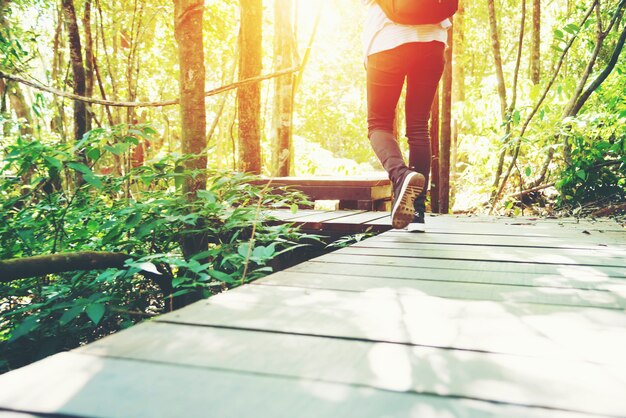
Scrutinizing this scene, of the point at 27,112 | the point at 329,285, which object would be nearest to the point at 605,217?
the point at 329,285

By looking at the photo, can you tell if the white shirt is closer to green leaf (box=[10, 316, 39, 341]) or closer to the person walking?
the person walking

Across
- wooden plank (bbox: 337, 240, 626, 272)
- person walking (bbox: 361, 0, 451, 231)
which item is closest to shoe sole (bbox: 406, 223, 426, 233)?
person walking (bbox: 361, 0, 451, 231)

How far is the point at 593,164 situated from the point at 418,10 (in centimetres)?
279

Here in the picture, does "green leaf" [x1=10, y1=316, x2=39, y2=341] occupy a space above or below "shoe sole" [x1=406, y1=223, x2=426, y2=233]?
below

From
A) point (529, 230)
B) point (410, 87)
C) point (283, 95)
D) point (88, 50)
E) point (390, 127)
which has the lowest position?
point (529, 230)

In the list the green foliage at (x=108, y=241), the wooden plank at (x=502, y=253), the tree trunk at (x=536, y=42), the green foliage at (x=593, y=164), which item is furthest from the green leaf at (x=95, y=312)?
the tree trunk at (x=536, y=42)

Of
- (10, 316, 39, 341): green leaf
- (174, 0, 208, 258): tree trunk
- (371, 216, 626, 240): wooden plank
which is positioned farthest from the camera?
(371, 216, 626, 240): wooden plank

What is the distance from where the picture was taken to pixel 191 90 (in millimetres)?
2793

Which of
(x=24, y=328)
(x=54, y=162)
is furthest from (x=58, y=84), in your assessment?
(x=24, y=328)

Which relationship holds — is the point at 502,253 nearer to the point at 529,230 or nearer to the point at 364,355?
the point at 529,230

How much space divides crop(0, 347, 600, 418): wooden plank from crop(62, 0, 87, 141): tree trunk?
400 centimetres

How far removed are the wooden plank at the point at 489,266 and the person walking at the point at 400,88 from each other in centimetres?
73

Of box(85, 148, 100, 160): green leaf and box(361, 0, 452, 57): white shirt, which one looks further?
box(361, 0, 452, 57): white shirt

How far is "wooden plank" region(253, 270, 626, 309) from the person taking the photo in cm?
148
